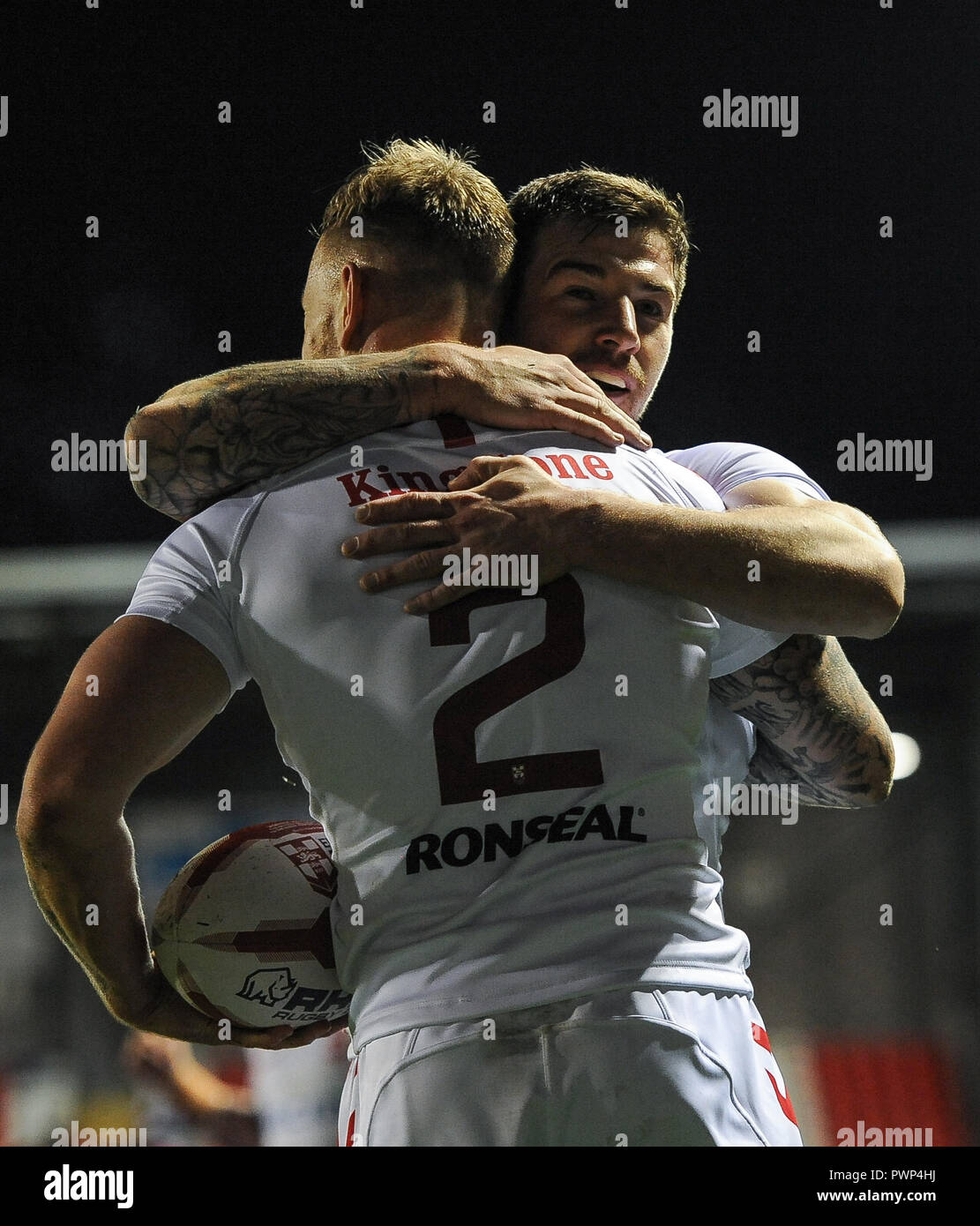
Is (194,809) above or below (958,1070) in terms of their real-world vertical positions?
above

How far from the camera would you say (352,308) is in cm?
177

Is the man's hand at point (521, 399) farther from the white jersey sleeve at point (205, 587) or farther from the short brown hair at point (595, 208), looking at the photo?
the short brown hair at point (595, 208)

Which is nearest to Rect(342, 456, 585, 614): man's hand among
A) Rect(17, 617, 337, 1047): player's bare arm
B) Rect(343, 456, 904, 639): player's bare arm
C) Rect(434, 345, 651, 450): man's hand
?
Rect(343, 456, 904, 639): player's bare arm

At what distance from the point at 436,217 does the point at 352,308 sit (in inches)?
7.1

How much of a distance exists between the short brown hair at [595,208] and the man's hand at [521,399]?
0.57 meters

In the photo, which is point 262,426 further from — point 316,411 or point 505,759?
point 505,759

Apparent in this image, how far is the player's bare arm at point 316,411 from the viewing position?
1587mm

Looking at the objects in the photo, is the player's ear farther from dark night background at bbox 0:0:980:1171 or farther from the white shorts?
dark night background at bbox 0:0:980:1171

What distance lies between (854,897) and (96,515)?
5477 mm

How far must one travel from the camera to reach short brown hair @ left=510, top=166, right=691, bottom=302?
217cm

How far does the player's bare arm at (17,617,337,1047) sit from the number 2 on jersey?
0.35 meters

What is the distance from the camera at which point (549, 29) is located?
4.60 metres
